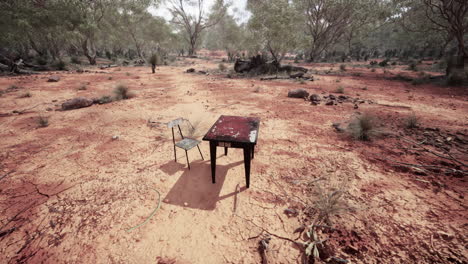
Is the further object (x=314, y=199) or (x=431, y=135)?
(x=431, y=135)

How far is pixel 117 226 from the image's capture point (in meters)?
2.36

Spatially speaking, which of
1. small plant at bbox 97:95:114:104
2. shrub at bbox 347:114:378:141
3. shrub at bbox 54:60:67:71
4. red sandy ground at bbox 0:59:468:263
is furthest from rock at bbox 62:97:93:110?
shrub at bbox 54:60:67:71

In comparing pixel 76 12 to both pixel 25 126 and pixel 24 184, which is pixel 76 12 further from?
pixel 24 184

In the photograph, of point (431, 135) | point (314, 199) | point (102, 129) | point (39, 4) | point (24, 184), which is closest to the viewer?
point (314, 199)

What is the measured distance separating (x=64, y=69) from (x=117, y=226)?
2228cm

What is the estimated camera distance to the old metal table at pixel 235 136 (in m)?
2.64

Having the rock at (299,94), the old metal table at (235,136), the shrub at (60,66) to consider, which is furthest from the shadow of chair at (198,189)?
the shrub at (60,66)

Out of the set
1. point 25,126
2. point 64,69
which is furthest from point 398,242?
point 64,69

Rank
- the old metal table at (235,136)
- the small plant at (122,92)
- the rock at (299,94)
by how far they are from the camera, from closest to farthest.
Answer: the old metal table at (235,136), the small plant at (122,92), the rock at (299,94)

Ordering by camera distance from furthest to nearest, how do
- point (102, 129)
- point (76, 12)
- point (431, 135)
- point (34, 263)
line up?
1. point (76, 12)
2. point (102, 129)
3. point (431, 135)
4. point (34, 263)

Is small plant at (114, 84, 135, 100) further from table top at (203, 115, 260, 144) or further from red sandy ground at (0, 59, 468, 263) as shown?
table top at (203, 115, 260, 144)

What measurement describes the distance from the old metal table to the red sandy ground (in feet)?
2.17

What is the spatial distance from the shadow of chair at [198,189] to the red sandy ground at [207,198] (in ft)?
0.06

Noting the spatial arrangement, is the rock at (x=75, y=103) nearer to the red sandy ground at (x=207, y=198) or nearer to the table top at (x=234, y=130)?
the red sandy ground at (x=207, y=198)
